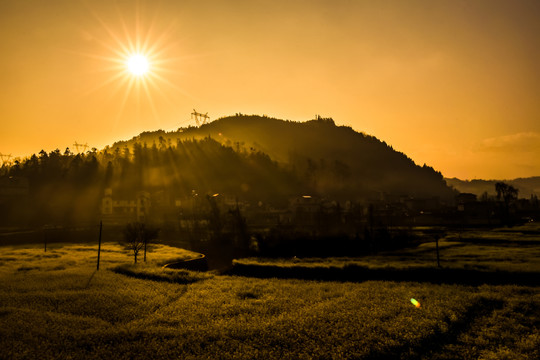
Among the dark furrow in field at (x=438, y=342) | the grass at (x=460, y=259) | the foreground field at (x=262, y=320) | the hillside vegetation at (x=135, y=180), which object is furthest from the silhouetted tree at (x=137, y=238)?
the hillside vegetation at (x=135, y=180)

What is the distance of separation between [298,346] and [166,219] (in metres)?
100

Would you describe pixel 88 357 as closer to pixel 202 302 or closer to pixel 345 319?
pixel 202 302

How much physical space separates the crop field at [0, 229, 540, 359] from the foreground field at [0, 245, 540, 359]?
0.23 feet

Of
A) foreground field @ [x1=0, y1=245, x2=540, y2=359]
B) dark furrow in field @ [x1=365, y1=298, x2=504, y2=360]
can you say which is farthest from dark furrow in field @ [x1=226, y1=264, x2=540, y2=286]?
dark furrow in field @ [x1=365, y1=298, x2=504, y2=360]

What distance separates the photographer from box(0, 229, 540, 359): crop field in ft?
57.7

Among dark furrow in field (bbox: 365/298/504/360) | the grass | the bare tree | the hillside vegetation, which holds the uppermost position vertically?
the hillside vegetation

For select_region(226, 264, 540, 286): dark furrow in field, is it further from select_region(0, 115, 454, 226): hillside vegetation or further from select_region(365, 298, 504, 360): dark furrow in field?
select_region(0, 115, 454, 226): hillside vegetation

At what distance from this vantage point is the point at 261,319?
74.8ft

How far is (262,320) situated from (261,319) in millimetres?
342

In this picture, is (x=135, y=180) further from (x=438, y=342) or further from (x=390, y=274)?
(x=438, y=342)

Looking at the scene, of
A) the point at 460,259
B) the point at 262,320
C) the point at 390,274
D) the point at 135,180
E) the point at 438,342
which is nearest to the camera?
the point at 438,342

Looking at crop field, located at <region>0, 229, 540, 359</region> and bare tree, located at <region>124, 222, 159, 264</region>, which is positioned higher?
bare tree, located at <region>124, 222, 159, 264</region>

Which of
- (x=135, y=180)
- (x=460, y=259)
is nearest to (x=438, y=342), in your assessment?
(x=460, y=259)

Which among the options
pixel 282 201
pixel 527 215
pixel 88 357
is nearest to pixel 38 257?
pixel 88 357
